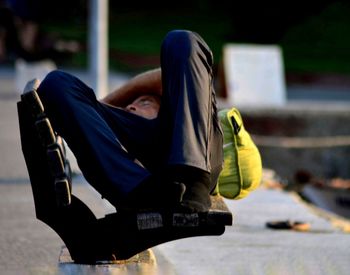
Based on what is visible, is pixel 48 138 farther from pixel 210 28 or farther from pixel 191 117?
pixel 210 28

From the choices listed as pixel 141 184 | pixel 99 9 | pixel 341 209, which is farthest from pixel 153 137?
pixel 99 9

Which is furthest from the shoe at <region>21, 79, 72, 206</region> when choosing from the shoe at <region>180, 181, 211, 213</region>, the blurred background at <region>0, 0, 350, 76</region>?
the blurred background at <region>0, 0, 350, 76</region>

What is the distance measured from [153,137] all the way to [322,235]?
1.92 m

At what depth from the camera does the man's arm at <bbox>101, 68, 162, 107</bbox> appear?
5688 millimetres

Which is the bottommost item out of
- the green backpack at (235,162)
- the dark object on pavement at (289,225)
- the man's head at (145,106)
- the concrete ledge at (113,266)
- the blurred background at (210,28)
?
the blurred background at (210,28)

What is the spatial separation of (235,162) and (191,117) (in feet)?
1.88

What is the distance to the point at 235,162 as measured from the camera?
5531 millimetres

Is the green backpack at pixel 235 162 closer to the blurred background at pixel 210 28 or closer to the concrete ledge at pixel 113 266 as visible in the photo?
the concrete ledge at pixel 113 266

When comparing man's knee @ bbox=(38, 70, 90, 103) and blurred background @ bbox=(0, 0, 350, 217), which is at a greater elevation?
man's knee @ bbox=(38, 70, 90, 103)

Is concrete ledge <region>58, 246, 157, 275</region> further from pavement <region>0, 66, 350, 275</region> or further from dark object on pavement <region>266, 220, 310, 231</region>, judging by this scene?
dark object on pavement <region>266, 220, 310, 231</region>

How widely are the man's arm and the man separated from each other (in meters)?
0.30

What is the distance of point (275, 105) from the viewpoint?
15.6 m

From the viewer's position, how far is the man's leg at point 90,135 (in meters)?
5.05

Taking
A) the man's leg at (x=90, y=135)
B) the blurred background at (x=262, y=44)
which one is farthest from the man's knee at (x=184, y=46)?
the blurred background at (x=262, y=44)
